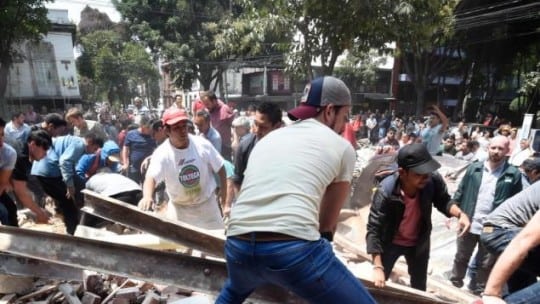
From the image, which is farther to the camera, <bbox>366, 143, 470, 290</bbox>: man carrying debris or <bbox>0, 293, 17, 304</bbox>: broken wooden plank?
<bbox>0, 293, 17, 304</bbox>: broken wooden plank

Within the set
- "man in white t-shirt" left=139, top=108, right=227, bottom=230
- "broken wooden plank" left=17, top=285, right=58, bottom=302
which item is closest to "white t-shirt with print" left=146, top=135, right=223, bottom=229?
"man in white t-shirt" left=139, top=108, right=227, bottom=230

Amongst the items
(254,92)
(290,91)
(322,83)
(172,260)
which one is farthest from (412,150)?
(254,92)

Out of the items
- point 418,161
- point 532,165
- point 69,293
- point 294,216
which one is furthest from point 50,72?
point 294,216

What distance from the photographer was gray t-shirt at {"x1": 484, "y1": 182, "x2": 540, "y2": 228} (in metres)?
2.25

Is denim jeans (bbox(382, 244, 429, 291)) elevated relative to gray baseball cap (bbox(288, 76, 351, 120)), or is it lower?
lower

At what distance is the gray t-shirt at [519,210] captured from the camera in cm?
225

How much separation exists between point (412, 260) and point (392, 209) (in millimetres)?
523

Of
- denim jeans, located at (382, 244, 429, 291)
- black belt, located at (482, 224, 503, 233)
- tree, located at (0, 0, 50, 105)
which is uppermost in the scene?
tree, located at (0, 0, 50, 105)

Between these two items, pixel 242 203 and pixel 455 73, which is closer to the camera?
pixel 242 203

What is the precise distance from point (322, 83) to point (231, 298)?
41.7 inches

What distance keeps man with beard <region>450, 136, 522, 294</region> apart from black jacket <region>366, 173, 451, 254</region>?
43.9 inches

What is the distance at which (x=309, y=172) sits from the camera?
1.66 metres

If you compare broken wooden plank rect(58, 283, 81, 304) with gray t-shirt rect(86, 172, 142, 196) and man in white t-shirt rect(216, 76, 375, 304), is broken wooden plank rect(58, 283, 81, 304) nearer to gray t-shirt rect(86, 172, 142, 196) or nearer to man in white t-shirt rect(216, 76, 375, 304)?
gray t-shirt rect(86, 172, 142, 196)

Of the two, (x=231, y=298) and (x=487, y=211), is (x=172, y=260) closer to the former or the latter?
(x=231, y=298)
